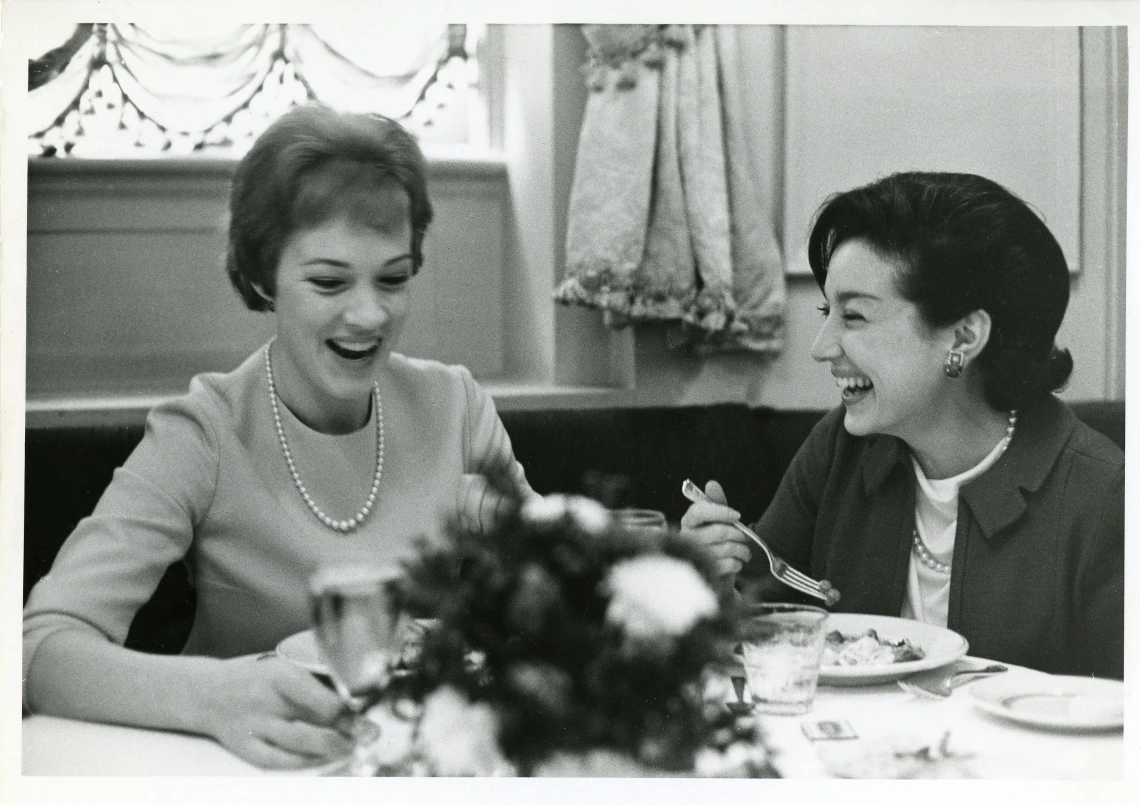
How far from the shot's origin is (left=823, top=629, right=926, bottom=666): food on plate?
108 cm

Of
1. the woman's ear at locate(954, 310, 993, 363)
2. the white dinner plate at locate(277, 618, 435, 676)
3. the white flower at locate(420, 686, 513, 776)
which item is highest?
the woman's ear at locate(954, 310, 993, 363)

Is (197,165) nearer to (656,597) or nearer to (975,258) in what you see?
(656,597)

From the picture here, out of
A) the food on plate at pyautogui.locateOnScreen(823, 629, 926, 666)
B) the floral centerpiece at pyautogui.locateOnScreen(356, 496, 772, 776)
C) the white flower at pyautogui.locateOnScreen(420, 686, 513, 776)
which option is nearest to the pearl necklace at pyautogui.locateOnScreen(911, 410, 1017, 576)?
the food on plate at pyautogui.locateOnScreen(823, 629, 926, 666)

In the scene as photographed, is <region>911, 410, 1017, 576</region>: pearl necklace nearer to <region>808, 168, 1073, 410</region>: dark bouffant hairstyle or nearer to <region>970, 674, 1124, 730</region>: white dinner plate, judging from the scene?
<region>808, 168, 1073, 410</region>: dark bouffant hairstyle

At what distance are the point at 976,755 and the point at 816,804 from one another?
178 mm

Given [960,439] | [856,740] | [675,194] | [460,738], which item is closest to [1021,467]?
[960,439]

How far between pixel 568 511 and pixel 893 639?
0.35 m

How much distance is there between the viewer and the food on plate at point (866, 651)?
1.08m

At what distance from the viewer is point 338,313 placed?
3.89 feet

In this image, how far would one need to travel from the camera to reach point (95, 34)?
4.09ft

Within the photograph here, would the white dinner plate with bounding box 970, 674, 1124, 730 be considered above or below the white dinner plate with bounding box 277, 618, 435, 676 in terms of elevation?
below

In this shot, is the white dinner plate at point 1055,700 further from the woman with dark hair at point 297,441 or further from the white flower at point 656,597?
the woman with dark hair at point 297,441

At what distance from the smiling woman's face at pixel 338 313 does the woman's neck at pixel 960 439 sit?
0.57 m

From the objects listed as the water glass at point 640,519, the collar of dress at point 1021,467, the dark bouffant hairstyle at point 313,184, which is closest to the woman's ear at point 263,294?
the dark bouffant hairstyle at point 313,184
